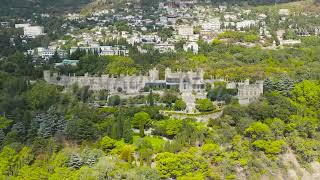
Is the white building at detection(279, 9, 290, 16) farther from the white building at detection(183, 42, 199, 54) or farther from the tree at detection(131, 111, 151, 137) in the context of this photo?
the tree at detection(131, 111, 151, 137)

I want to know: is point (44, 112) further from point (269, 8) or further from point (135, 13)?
point (269, 8)

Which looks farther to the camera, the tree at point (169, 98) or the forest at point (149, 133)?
the tree at point (169, 98)

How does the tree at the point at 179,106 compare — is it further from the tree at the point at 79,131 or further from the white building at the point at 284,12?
the white building at the point at 284,12

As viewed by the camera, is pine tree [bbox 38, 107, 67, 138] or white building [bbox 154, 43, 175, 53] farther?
white building [bbox 154, 43, 175, 53]

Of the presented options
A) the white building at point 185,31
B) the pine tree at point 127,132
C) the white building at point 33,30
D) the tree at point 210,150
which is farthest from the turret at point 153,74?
the white building at point 33,30

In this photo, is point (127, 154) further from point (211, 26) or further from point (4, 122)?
point (211, 26)

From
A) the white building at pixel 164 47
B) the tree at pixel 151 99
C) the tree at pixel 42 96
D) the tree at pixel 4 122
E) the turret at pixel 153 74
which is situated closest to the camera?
the tree at pixel 4 122

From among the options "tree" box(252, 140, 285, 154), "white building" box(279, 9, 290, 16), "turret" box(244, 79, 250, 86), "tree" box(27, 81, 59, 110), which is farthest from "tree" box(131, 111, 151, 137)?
"white building" box(279, 9, 290, 16)

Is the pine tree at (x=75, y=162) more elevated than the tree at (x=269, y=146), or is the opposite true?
the pine tree at (x=75, y=162)

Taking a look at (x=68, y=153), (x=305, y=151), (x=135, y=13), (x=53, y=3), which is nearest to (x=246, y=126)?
(x=305, y=151)
